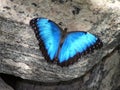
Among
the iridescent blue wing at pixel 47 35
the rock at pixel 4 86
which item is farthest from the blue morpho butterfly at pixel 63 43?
the rock at pixel 4 86

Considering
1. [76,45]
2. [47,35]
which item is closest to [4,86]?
[47,35]

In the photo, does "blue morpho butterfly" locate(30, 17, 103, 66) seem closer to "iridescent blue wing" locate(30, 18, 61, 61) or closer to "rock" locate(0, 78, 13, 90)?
"iridescent blue wing" locate(30, 18, 61, 61)

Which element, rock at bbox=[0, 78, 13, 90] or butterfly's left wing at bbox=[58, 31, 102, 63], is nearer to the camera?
butterfly's left wing at bbox=[58, 31, 102, 63]

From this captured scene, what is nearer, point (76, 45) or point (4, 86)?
point (76, 45)

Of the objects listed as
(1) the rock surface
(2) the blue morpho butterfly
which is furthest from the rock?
(2) the blue morpho butterfly

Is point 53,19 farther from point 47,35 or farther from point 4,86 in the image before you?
point 4,86
